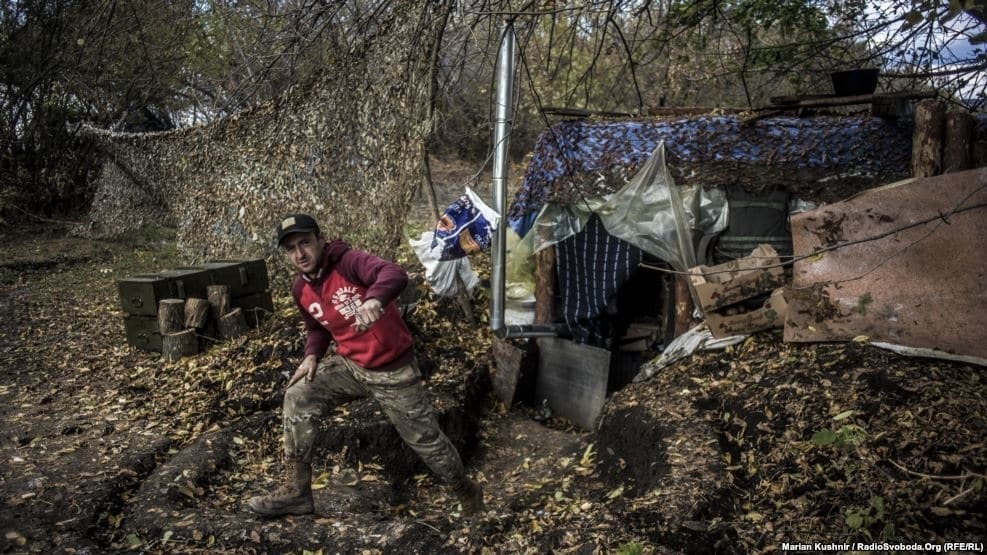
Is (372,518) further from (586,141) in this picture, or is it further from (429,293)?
(586,141)

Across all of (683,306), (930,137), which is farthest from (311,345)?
(930,137)

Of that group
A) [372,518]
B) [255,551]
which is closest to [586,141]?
[372,518]

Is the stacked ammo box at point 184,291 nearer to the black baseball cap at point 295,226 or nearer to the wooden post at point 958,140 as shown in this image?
the black baseball cap at point 295,226

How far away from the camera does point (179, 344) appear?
688 cm

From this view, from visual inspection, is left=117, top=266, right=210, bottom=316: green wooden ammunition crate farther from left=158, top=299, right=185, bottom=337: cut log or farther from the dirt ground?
the dirt ground

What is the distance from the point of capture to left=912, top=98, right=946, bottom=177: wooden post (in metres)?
5.35

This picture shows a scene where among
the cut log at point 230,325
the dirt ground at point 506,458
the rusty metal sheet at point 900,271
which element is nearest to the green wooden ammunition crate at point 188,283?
the cut log at point 230,325

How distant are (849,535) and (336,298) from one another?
296 centimetres

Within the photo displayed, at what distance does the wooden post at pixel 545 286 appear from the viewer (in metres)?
7.64

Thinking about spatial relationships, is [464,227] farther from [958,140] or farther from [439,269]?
[958,140]

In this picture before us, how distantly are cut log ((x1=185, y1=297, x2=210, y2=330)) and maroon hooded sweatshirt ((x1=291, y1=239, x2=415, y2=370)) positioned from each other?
3418 mm

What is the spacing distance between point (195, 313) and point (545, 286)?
3.76 meters

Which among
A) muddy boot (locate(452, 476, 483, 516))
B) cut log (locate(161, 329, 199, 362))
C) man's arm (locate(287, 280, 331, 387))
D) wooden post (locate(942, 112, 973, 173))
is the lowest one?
muddy boot (locate(452, 476, 483, 516))

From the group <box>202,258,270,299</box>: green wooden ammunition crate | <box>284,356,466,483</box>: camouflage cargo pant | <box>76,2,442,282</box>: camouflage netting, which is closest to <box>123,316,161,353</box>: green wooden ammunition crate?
<box>202,258,270,299</box>: green wooden ammunition crate
